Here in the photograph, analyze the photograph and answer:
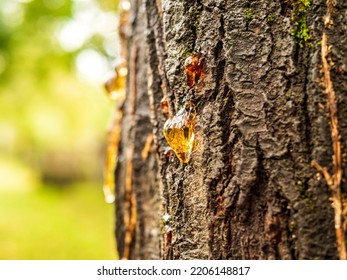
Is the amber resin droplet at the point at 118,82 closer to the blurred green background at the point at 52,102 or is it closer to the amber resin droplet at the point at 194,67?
the amber resin droplet at the point at 194,67

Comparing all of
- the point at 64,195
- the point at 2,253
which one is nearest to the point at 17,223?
the point at 2,253

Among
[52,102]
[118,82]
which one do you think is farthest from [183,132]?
[52,102]

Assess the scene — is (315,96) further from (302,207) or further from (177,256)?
(177,256)

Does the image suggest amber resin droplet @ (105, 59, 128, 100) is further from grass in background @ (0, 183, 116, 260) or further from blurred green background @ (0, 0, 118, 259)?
grass in background @ (0, 183, 116, 260)

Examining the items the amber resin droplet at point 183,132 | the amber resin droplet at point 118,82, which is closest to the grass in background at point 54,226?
the amber resin droplet at point 118,82

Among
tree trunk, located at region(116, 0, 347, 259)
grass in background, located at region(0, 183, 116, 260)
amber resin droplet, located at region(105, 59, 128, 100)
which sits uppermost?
grass in background, located at region(0, 183, 116, 260)

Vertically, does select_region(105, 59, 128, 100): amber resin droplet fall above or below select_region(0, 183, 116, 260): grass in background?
below

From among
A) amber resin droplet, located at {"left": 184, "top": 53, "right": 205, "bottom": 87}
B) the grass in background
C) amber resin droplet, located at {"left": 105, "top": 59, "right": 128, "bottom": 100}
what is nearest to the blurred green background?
the grass in background

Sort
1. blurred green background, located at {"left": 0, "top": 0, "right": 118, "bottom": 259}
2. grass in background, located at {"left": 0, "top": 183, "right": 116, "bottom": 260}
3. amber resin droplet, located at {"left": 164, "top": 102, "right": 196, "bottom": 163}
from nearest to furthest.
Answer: amber resin droplet, located at {"left": 164, "top": 102, "right": 196, "bottom": 163}
blurred green background, located at {"left": 0, "top": 0, "right": 118, "bottom": 259}
grass in background, located at {"left": 0, "top": 183, "right": 116, "bottom": 260}
